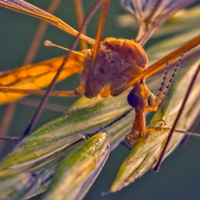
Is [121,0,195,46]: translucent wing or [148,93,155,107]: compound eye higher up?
[121,0,195,46]: translucent wing

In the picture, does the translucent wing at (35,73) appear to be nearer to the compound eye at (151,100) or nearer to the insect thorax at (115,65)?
the insect thorax at (115,65)

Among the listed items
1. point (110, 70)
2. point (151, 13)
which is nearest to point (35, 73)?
point (110, 70)

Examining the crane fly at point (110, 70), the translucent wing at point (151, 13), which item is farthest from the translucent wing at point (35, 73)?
the translucent wing at point (151, 13)

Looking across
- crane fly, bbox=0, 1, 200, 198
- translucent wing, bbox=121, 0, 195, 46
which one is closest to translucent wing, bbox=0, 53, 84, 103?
crane fly, bbox=0, 1, 200, 198

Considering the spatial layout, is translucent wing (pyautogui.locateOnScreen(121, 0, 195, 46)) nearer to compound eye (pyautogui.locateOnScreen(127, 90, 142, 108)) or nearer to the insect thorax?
the insect thorax

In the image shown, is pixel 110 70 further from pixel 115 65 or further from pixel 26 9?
pixel 26 9
